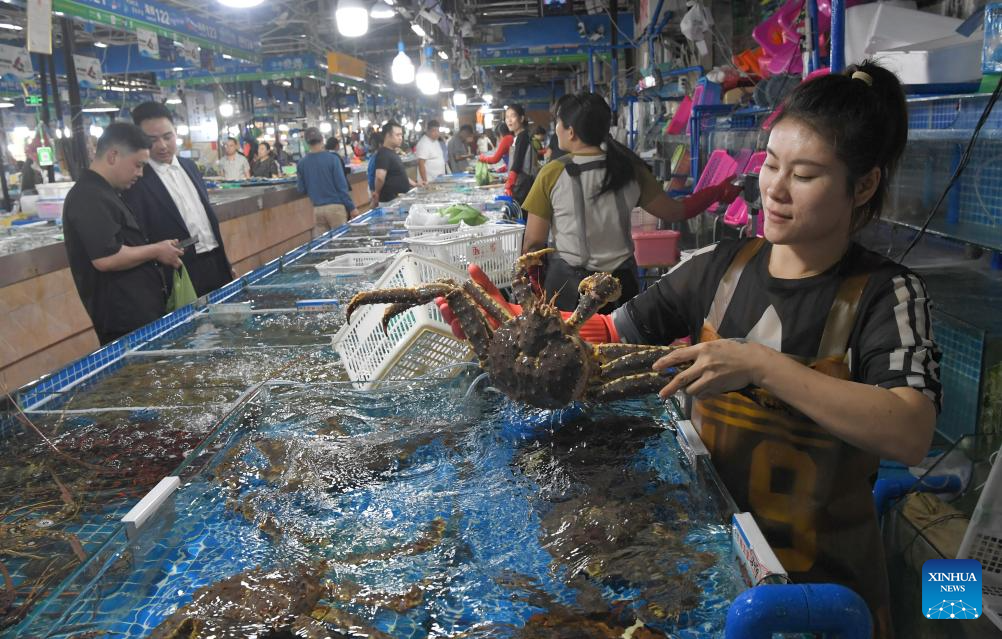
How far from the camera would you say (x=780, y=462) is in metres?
1.39

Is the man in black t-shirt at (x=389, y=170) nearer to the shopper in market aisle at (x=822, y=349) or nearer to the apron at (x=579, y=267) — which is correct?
the apron at (x=579, y=267)

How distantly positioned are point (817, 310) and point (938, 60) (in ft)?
6.74

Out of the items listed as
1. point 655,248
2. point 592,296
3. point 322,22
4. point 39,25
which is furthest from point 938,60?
point 322,22

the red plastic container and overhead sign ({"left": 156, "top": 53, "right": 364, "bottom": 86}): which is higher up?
overhead sign ({"left": 156, "top": 53, "right": 364, "bottom": 86})

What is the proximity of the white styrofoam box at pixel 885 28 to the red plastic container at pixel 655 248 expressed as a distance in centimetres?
195

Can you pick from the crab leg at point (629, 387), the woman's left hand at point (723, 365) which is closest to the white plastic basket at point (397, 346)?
the crab leg at point (629, 387)

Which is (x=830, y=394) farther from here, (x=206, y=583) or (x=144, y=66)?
(x=144, y=66)

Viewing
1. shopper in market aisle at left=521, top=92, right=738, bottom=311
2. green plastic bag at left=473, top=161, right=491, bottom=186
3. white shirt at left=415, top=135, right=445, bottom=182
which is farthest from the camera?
white shirt at left=415, top=135, right=445, bottom=182

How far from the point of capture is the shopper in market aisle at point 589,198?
3.14 meters

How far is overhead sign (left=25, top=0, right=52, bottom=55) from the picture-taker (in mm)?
3592

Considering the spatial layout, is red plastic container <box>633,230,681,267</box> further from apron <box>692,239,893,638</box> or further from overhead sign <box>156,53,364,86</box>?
overhead sign <box>156,53,364,86</box>

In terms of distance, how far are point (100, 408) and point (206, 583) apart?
133 cm

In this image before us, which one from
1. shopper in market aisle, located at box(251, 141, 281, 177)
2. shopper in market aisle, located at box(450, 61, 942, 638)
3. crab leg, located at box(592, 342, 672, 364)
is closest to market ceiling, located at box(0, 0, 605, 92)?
shopper in market aisle, located at box(251, 141, 281, 177)

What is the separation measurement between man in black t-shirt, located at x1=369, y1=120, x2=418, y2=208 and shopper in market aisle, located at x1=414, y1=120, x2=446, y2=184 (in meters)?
2.02
